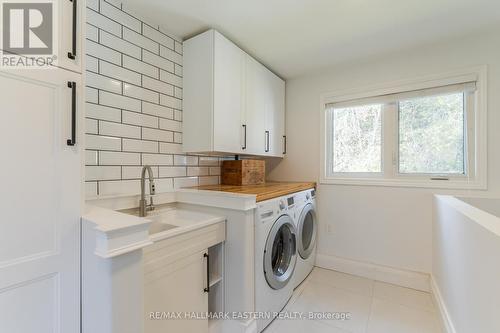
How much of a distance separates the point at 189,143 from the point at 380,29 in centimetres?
181

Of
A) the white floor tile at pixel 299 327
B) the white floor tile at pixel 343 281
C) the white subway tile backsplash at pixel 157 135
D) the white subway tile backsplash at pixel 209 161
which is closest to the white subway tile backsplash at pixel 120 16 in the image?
the white subway tile backsplash at pixel 157 135

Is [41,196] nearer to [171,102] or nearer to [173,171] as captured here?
[173,171]

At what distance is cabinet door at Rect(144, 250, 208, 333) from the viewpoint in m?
1.06

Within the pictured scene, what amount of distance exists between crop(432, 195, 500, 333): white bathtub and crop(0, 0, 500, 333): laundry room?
0.02 m

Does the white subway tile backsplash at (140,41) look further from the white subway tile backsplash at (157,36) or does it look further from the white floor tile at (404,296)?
the white floor tile at (404,296)

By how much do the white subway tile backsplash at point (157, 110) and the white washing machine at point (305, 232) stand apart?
1297 millimetres

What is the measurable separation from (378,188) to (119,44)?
2.57 m

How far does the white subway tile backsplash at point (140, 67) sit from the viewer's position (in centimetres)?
152

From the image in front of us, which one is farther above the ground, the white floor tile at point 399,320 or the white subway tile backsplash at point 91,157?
the white subway tile backsplash at point 91,157

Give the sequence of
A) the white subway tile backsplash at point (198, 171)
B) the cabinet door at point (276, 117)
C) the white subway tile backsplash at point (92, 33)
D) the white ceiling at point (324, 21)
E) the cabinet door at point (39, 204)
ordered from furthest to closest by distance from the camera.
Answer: the cabinet door at point (276, 117) < the white subway tile backsplash at point (198, 171) < the white ceiling at point (324, 21) < the white subway tile backsplash at point (92, 33) < the cabinet door at point (39, 204)

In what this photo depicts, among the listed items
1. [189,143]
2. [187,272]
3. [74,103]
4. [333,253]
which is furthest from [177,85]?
[333,253]

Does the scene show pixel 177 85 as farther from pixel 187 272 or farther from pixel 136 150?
pixel 187 272

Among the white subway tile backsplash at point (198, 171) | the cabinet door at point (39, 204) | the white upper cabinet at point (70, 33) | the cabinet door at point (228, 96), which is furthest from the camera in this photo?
the white subway tile backsplash at point (198, 171)

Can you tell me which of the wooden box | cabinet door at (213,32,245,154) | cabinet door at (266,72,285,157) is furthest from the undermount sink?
→ cabinet door at (266,72,285,157)
